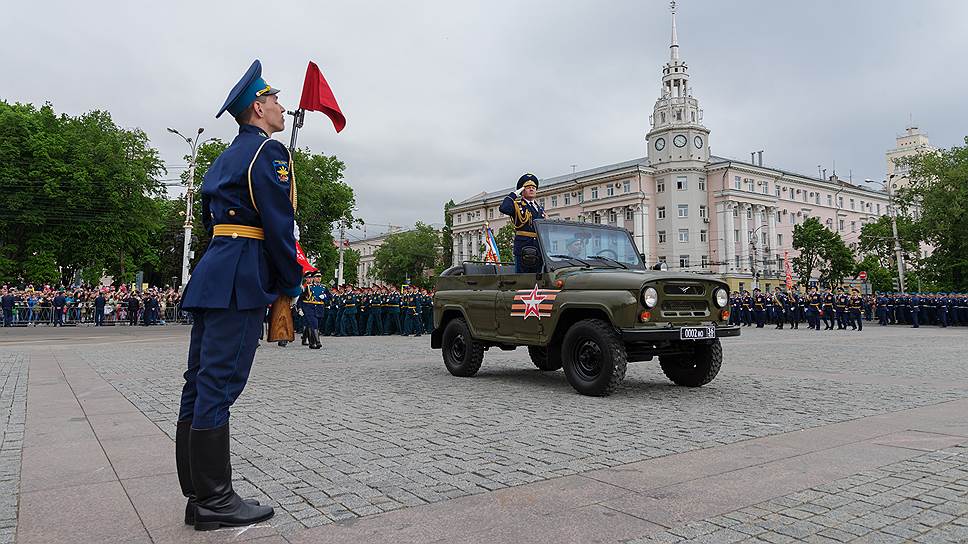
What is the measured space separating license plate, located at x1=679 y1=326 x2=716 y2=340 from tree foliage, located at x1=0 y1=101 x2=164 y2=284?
1571 inches

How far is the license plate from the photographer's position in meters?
7.23

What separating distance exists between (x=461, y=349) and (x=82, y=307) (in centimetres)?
3039

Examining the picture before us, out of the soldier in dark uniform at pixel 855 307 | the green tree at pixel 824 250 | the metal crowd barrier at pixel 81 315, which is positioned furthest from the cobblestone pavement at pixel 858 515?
the green tree at pixel 824 250

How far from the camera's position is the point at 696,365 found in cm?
848

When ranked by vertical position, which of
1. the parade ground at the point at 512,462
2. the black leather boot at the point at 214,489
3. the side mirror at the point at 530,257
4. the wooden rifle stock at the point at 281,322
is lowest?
the parade ground at the point at 512,462

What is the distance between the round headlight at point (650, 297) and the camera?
7.21m

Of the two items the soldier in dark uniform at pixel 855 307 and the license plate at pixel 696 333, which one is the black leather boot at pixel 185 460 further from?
the soldier in dark uniform at pixel 855 307

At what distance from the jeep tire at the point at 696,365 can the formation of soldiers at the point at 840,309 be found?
22362 millimetres

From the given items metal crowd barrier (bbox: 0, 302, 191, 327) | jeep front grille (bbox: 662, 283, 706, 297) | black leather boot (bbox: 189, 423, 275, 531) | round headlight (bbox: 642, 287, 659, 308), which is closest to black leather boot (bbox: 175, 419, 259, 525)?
black leather boot (bbox: 189, 423, 275, 531)

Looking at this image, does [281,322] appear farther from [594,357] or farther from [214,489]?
[594,357]

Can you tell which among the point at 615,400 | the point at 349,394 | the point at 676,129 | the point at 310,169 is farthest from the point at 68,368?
the point at 676,129

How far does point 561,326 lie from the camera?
323 inches

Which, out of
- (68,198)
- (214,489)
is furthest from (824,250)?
(214,489)

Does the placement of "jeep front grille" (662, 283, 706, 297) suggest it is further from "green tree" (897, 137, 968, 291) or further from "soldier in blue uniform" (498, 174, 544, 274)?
"green tree" (897, 137, 968, 291)
